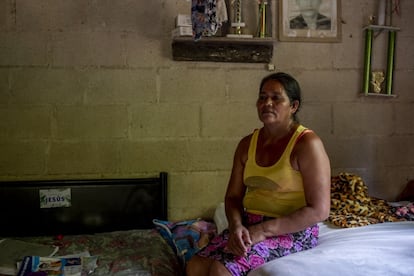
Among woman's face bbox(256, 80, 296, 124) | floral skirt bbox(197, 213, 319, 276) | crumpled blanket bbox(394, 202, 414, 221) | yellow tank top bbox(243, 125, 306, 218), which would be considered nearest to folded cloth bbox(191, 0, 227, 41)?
woman's face bbox(256, 80, 296, 124)

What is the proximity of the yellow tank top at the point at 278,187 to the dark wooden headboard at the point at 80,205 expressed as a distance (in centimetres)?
90

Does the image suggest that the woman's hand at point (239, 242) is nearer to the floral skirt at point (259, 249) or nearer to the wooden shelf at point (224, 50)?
the floral skirt at point (259, 249)

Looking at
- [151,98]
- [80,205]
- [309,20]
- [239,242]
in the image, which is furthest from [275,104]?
[80,205]

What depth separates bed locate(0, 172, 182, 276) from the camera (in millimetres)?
2287

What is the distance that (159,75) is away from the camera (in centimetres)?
248

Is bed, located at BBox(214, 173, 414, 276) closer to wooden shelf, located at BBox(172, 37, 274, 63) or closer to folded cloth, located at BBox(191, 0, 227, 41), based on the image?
wooden shelf, located at BBox(172, 37, 274, 63)

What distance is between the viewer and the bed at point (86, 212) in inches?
90.0

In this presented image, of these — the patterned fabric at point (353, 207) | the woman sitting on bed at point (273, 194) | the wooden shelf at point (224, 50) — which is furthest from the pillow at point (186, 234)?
Result: the wooden shelf at point (224, 50)

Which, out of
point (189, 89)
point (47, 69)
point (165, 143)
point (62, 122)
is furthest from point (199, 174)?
point (47, 69)

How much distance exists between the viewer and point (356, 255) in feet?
5.26

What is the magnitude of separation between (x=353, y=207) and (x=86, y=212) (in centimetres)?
148

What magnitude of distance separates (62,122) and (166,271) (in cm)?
108

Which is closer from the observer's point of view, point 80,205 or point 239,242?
point 239,242

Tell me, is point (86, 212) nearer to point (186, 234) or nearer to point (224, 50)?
point (186, 234)
